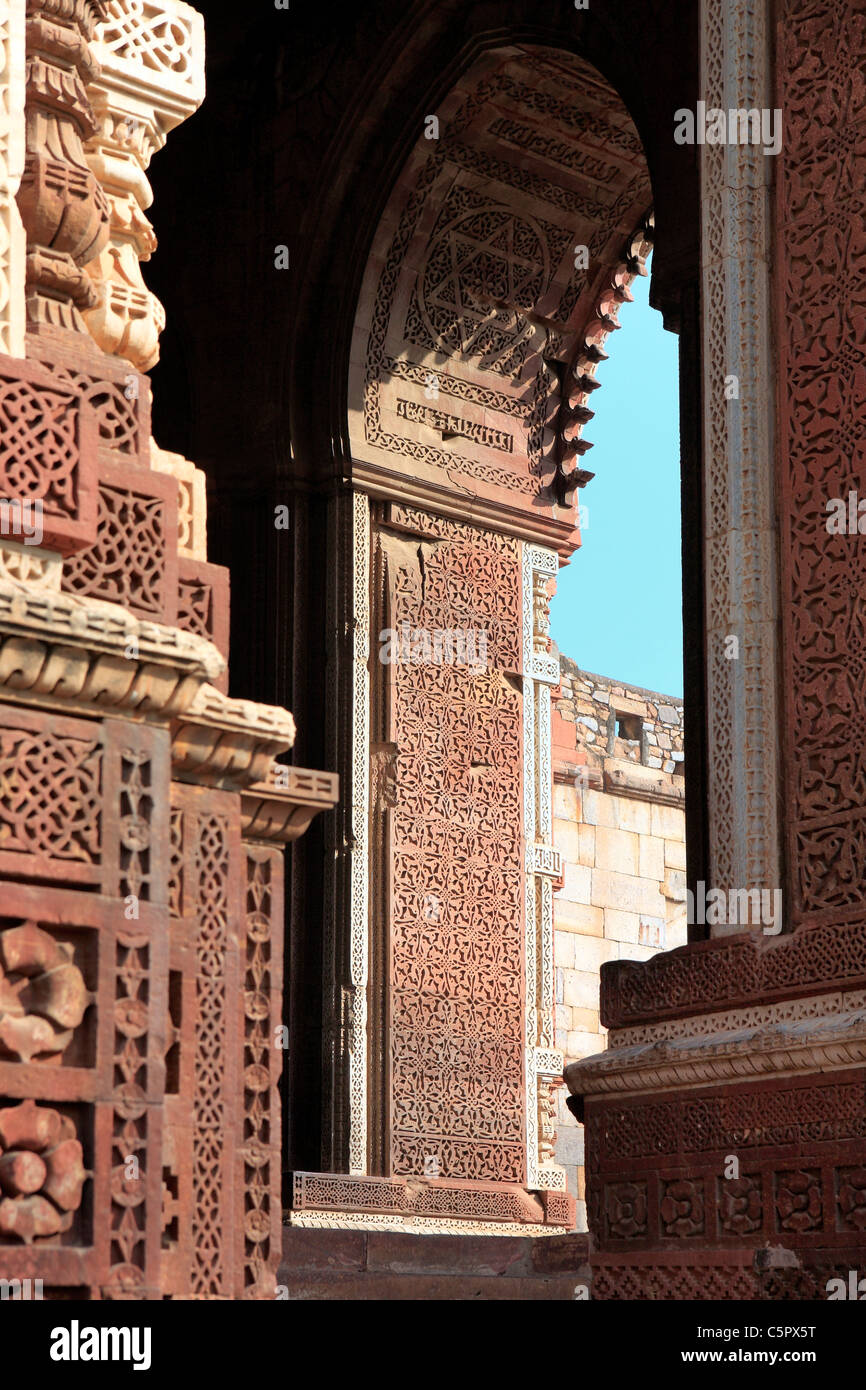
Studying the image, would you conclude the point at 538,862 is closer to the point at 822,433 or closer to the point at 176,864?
the point at 822,433

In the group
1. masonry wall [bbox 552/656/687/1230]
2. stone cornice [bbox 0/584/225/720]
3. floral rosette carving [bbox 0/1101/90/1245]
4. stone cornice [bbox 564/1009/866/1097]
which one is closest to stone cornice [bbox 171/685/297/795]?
stone cornice [bbox 0/584/225/720]

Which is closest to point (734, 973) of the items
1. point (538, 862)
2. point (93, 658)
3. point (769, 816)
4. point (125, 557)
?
point (769, 816)

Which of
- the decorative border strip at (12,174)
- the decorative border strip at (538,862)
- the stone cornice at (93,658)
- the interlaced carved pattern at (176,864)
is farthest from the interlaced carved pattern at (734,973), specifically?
the decorative border strip at (538,862)

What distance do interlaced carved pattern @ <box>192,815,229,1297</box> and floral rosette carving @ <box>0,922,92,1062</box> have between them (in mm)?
578

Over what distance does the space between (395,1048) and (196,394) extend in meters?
2.85

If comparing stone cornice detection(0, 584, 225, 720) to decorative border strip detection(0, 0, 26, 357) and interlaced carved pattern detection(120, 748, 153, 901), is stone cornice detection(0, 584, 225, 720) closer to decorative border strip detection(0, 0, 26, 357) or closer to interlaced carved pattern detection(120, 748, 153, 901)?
interlaced carved pattern detection(120, 748, 153, 901)

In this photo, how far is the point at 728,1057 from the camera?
16.1ft

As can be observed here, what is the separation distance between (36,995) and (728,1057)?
7.79 feet

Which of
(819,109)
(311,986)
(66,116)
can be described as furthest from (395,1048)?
(66,116)

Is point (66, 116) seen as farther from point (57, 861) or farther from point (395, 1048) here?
point (395, 1048)

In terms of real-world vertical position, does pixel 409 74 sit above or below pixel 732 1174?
above

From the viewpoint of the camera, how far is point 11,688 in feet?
9.60

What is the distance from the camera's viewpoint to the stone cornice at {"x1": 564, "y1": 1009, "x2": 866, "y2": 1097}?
15.3ft

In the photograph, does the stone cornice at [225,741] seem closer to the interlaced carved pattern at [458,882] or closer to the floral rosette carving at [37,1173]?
the floral rosette carving at [37,1173]
